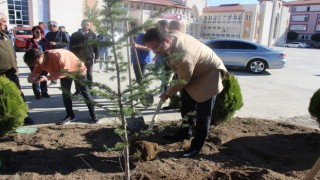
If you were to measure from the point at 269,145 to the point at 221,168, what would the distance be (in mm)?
1131

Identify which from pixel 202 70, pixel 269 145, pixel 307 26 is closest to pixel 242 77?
pixel 269 145

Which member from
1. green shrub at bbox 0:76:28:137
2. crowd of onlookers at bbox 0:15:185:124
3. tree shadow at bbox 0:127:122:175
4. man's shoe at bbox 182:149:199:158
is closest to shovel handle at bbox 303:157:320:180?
crowd of onlookers at bbox 0:15:185:124

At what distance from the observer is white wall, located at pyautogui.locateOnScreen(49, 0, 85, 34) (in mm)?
29484

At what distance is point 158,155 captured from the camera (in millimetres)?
3758

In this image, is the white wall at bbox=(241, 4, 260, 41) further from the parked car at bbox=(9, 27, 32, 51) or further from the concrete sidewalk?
the concrete sidewalk

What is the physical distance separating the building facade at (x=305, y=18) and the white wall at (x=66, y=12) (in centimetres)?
6037

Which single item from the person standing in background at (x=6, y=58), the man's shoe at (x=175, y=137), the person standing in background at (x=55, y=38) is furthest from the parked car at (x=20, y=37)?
the man's shoe at (x=175, y=137)

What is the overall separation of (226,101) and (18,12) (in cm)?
2726

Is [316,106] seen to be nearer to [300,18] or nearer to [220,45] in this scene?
[220,45]

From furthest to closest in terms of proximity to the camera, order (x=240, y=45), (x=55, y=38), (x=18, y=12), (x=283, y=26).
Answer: (x=283, y=26)
(x=18, y=12)
(x=240, y=45)
(x=55, y=38)

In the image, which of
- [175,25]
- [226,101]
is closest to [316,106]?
[226,101]

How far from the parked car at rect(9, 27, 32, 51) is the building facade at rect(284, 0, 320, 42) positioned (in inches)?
2733

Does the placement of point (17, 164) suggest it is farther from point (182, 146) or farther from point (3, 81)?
point (182, 146)

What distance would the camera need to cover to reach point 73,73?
240cm
